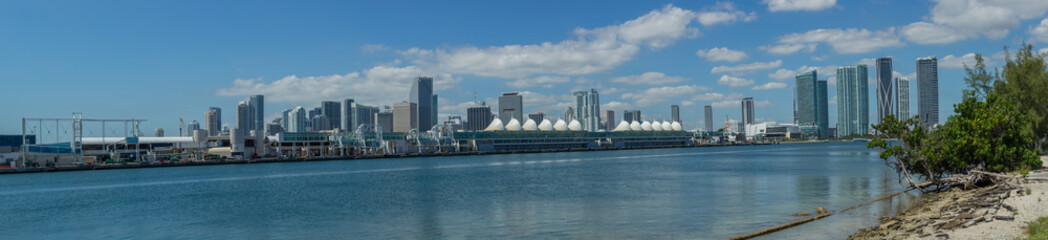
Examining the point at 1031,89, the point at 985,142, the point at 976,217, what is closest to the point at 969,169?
the point at 985,142

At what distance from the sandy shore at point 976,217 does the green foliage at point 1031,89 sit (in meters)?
26.2

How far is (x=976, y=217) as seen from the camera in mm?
22781

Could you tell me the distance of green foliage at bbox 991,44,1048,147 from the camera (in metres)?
51.8

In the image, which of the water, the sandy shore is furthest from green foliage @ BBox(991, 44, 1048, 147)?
the sandy shore

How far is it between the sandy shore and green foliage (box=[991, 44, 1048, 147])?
26.2 metres

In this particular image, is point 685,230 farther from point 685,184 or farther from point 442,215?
point 685,184

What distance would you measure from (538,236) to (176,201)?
3630 cm

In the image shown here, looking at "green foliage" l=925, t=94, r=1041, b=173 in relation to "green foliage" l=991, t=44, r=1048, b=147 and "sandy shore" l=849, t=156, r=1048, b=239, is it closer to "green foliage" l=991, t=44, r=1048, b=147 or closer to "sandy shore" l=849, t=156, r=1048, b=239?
"sandy shore" l=849, t=156, r=1048, b=239

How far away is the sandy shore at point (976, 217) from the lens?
20.5m

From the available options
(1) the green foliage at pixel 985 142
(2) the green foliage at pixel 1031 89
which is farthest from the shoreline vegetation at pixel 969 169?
(2) the green foliage at pixel 1031 89

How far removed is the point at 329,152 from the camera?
182 meters

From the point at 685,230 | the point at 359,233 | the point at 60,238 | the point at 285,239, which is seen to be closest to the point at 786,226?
the point at 685,230

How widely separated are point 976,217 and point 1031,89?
130ft

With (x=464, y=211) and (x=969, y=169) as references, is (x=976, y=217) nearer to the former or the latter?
(x=969, y=169)
